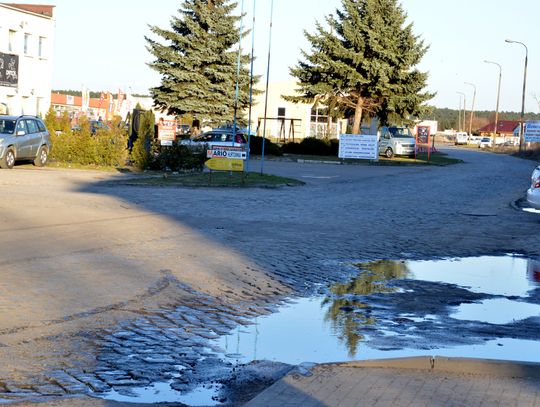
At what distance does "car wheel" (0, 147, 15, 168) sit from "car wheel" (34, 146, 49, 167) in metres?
1.54

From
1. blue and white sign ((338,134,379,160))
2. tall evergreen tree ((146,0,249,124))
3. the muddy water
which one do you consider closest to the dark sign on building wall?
tall evergreen tree ((146,0,249,124))

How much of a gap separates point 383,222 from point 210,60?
135 feet

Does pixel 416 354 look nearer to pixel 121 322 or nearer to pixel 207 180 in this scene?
pixel 121 322

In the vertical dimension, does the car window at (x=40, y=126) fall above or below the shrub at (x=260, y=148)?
above

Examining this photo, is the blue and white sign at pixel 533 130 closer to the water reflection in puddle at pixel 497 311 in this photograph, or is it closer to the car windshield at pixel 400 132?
the car windshield at pixel 400 132

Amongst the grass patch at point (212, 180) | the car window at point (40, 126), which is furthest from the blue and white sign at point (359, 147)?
the car window at point (40, 126)

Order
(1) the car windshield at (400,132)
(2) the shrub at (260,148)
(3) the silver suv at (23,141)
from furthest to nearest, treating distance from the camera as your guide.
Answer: (1) the car windshield at (400,132) < (2) the shrub at (260,148) < (3) the silver suv at (23,141)

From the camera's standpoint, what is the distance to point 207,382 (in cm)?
653

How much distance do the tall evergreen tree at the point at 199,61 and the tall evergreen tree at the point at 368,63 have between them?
4474 millimetres

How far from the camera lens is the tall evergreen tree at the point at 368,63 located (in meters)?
57.5

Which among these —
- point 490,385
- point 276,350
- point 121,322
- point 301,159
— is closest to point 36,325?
point 121,322

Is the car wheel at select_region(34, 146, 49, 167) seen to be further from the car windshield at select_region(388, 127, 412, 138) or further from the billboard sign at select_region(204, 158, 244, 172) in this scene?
the car windshield at select_region(388, 127, 412, 138)

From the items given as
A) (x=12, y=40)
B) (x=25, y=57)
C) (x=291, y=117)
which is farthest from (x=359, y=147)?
(x=291, y=117)

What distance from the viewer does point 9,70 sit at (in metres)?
50.3
